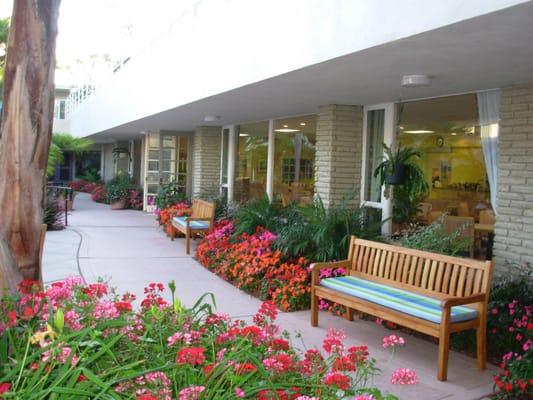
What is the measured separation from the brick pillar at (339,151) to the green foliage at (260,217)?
852mm

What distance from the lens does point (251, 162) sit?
13859 millimetres

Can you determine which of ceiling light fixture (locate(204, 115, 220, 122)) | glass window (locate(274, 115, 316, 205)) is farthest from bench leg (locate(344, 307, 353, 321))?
ceiling light fixture (locate(204, 115, 220, 122))

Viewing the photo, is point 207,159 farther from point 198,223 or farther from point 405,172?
point 405,172

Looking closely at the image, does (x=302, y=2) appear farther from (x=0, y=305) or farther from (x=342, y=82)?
(x=0, y=305)

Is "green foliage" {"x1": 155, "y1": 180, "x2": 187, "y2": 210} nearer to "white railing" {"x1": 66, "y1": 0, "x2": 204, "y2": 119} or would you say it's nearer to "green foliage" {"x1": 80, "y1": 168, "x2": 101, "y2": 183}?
"white railing" {"x1": 66, "y1": 0, "x2": 204, "y2": 119}

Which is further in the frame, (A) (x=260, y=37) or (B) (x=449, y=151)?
(B) (x=449, y=151)

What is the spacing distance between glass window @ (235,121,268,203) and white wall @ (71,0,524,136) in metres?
2.60

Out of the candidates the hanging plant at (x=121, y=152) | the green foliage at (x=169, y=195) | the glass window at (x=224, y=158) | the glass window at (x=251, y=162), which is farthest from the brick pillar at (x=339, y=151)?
the hanging plant at (x=121, y=152)

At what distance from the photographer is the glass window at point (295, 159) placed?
11210mm

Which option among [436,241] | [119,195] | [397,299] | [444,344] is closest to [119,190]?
[119,195]

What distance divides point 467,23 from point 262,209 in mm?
5962

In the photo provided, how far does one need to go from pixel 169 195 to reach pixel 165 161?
2.00 m

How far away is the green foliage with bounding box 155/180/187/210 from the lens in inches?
604

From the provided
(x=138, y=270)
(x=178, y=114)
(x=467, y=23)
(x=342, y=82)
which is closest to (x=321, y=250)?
(x=342, y=82)
